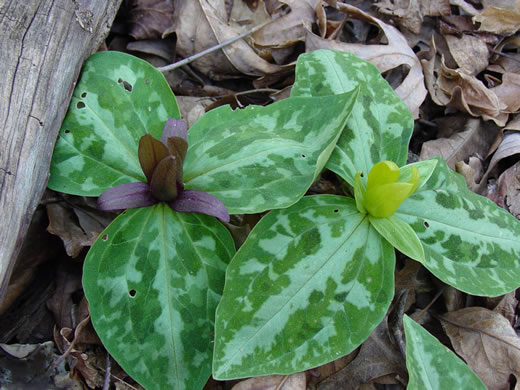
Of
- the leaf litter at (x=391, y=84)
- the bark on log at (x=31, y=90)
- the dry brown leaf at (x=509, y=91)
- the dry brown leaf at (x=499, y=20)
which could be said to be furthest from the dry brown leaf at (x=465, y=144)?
the bark on log at (x=31, y=90)

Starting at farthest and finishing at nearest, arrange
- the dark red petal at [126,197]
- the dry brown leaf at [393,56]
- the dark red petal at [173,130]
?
the dry brown leaf at [393,56] → the dark red petal at [173,130] → the dark red petal at [126,197]

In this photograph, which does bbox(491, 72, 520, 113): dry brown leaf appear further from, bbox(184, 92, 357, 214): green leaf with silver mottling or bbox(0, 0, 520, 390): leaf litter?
bbox(184, 92, 357, 214): green leaf with silver mottling

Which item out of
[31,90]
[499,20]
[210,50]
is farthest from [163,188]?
[499,20]

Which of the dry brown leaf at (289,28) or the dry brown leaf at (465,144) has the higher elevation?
the dry brown leaf at (289,28)

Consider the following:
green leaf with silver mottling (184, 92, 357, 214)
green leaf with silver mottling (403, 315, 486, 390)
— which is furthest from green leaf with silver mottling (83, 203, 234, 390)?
green leaf with silver mottling (403, 315, 486, 390)

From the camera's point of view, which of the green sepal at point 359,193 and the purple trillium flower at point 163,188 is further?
the green sepal at point 359,193

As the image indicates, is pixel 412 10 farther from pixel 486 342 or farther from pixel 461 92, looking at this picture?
Answer: pixel 486 342

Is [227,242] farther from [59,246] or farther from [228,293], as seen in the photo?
[59,246]

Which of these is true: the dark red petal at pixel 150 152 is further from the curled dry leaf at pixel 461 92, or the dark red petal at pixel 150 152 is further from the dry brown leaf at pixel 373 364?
the curled dry leaf at pixel 461 92
